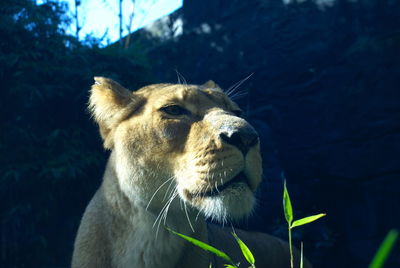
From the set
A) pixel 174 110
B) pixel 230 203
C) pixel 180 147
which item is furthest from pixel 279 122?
pixel 230 203

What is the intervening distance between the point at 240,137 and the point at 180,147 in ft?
1.38

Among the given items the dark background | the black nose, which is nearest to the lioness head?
the black nose

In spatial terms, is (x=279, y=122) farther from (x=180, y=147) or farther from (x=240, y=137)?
(x=240, y=137)

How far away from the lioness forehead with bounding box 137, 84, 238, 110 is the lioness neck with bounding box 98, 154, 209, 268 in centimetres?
64

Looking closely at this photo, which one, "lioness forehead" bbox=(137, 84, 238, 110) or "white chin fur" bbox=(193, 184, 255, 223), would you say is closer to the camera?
"white chin fur" bbox=(193, 184, 255, 223)

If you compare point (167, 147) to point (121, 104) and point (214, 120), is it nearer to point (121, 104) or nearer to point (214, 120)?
point (214, 120)

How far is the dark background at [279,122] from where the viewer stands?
594 cm

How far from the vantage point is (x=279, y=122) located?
277 inches

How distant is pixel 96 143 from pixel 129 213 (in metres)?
4.25

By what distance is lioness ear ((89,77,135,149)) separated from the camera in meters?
2.85

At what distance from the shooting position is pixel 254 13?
304 inches

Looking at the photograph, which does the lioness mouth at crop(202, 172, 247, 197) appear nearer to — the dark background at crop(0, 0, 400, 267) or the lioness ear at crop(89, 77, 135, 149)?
the lioness ear at crop(89, 77, 135, 149)

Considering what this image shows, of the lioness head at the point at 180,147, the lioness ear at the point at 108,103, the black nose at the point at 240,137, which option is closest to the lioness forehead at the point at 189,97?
the lioness head at the point at 180,147

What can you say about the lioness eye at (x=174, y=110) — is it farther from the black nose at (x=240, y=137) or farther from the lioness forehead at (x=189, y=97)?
the black nose at (x=240, y=137)
